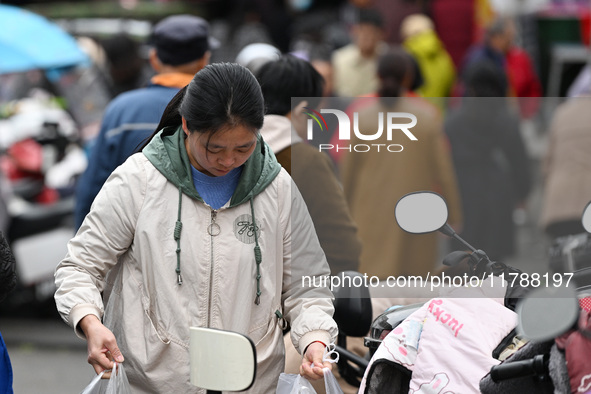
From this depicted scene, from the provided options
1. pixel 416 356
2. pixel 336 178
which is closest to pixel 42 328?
pixel 336 178

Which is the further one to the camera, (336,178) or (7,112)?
(7,112)

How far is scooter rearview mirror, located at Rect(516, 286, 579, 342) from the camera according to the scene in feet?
7.94

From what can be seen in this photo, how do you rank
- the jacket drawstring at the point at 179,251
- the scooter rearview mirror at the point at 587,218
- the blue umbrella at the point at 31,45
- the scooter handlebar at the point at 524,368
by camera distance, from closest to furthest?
the scooter handlebar at the point at 524,368
the jacket drawstring at the point at 179,251
the scooter rearview mirror at the point at 587,218
the blue umbrella at the point at 31,45

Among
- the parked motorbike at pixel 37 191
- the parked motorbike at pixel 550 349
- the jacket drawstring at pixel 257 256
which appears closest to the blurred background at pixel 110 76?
the parked motorbike at pixel 37 191

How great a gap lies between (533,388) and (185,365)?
1.00m

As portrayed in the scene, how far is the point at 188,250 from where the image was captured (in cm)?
Answer: 308

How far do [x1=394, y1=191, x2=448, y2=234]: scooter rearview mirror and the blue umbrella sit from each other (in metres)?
5.69

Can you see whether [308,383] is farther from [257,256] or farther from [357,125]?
[357,125]

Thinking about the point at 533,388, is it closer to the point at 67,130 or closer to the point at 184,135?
the point at 184,135

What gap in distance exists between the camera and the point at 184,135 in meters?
3.23

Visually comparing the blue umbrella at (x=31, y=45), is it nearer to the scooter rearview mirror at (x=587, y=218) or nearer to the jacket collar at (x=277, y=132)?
the jacket collar at (x=277, y=132)

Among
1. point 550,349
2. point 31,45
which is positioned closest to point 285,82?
point 550,349

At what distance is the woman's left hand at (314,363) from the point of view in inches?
119

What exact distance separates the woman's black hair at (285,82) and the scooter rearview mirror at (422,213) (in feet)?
3.49
